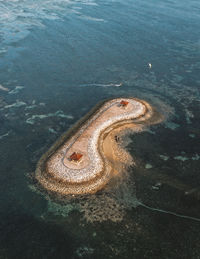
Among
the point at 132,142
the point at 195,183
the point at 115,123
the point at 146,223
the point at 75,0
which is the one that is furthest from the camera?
the point at 75,0

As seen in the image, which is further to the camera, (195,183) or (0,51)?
(0,51)

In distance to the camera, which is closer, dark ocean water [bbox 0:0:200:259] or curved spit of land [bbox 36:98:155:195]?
dark ocean water [bbox 0:0:200:259]

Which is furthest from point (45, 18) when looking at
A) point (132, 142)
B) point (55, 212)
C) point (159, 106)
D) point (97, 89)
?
point (55, 212)

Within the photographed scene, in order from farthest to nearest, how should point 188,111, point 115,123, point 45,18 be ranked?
point 45,18 → point 188,111 → point 115,123

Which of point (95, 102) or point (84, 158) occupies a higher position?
point (84, 158)

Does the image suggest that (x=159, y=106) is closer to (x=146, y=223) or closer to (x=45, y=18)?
(x=146, y=223)
